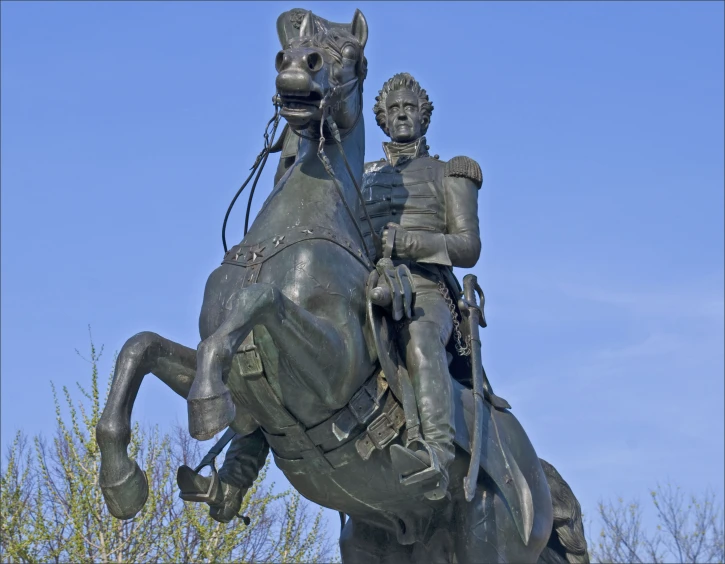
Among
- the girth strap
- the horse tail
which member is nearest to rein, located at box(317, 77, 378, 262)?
the girth strap

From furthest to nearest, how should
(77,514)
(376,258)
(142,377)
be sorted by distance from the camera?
(77,514)
(376,258)
(142,377)

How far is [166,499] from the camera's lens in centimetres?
1786

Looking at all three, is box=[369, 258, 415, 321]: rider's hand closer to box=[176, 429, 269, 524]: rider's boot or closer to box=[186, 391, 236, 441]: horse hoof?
box=[176, 429, 269, 524]: rider's boot

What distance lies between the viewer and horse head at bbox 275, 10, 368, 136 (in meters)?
7.06

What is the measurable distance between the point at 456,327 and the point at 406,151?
135cm

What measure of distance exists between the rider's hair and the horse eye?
1140 millimetres

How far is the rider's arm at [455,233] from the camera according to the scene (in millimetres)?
7852

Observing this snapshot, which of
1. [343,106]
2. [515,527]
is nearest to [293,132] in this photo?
[343,106]

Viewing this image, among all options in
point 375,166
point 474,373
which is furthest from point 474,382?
point 375,166

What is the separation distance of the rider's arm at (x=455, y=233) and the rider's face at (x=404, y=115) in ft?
1.28

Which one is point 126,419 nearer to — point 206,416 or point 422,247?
point 206,416

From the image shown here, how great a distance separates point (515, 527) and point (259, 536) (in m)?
11.3

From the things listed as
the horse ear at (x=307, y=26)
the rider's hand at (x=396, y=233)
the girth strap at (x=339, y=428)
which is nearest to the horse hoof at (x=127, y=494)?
the girth strap at (x=339, y=428)

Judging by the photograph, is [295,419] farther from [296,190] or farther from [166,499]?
[166,499]
